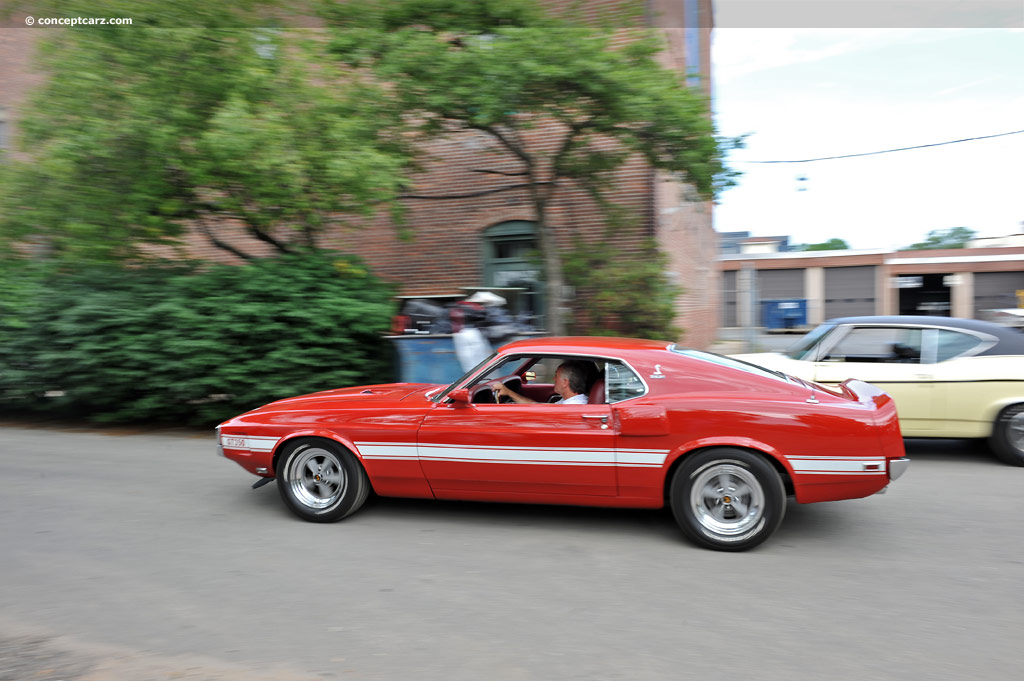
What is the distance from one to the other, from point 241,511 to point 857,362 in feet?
19.8

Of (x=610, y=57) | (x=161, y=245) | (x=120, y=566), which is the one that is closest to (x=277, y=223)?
(x=161, y=245)

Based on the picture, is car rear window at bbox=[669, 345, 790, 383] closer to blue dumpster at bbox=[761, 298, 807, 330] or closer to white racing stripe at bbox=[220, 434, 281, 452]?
white racing stripe at bbox=[220, 434, 281, 452]

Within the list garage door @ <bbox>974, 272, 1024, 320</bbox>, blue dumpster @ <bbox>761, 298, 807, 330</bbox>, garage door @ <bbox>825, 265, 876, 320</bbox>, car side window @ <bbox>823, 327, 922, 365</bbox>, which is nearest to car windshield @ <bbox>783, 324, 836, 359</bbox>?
car side window @ <bbox>823, 327, 922, 365</bbox>

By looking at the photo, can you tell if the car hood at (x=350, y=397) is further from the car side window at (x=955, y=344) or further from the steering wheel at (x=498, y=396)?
the car side window at (x=955, y=344)

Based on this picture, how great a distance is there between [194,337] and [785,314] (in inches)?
1176

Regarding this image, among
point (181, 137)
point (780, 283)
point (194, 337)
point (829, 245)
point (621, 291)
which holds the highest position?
point (829, 245)

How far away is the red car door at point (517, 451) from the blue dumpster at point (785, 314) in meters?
31.4

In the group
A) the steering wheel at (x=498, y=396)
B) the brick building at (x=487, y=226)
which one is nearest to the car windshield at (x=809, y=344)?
the steering wheel at (x=498, y=396)

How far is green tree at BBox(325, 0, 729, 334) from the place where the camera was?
29.2 feet

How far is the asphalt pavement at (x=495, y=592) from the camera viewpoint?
3.18 metres

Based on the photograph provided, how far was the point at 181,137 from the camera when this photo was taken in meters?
9.38

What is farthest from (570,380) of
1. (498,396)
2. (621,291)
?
(621,291)

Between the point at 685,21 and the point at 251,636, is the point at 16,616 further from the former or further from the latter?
the point at 685,21

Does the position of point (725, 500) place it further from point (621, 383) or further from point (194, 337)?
point (194, 337)
